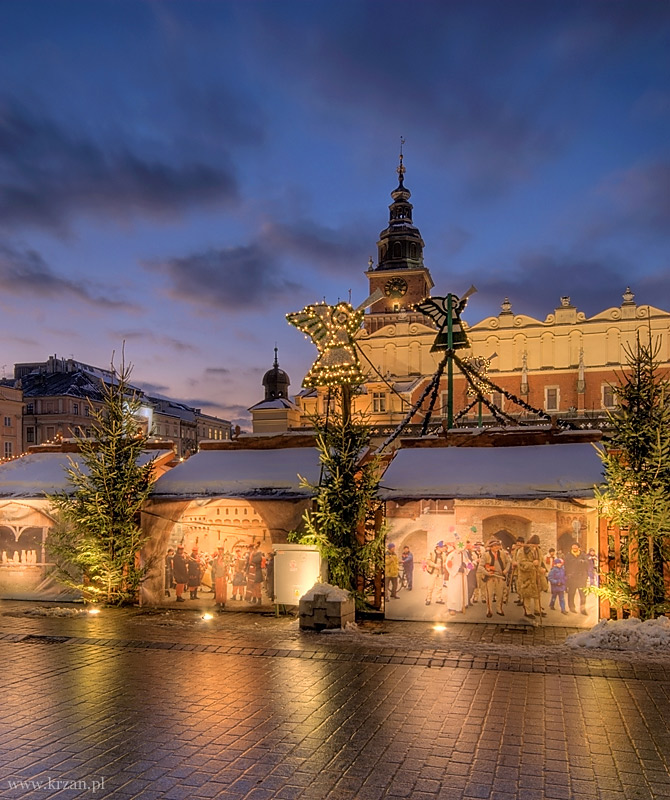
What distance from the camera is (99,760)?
21.8ft

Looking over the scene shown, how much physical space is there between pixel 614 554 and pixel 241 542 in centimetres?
708

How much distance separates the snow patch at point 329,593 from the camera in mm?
12750

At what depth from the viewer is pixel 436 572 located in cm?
1349

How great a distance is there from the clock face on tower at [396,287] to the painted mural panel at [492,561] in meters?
63.5

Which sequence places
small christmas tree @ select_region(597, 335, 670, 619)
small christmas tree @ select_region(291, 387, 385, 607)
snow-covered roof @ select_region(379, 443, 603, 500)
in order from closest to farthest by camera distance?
small christmas tree @ select_region(597, 335, 670, 619), snow-covered roof @ select_region(379, 443, 603, 500), small christmas tree @ select_region(291, 387, 385, 607)

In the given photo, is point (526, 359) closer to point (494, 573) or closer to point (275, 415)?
point (275, 415)

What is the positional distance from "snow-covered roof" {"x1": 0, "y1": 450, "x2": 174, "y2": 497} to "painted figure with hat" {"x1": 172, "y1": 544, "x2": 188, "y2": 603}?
266cm

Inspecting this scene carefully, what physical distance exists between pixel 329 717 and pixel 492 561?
6057 millimetres

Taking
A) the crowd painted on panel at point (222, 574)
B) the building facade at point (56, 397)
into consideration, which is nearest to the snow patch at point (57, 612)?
the crowd painted on panel at point (222, 574)

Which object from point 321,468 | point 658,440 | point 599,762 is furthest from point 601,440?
point 599,762

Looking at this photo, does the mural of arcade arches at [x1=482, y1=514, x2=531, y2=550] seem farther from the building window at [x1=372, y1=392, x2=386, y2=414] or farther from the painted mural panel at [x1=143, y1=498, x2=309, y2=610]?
the building window at [x1=372, y1=392, x2=386, y2=414]

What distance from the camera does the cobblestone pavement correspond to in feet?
20.5

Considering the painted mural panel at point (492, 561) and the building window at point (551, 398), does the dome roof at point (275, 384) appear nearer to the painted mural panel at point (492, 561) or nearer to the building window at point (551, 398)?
the building window at point (551, 398)

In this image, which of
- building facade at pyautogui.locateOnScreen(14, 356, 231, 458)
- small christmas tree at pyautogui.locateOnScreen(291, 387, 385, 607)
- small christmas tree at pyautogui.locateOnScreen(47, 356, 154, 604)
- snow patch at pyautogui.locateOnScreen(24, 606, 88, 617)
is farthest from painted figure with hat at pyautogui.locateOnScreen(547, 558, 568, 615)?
building facade at pyautogui.locateOnScreen(14, 356, 231, 458)
